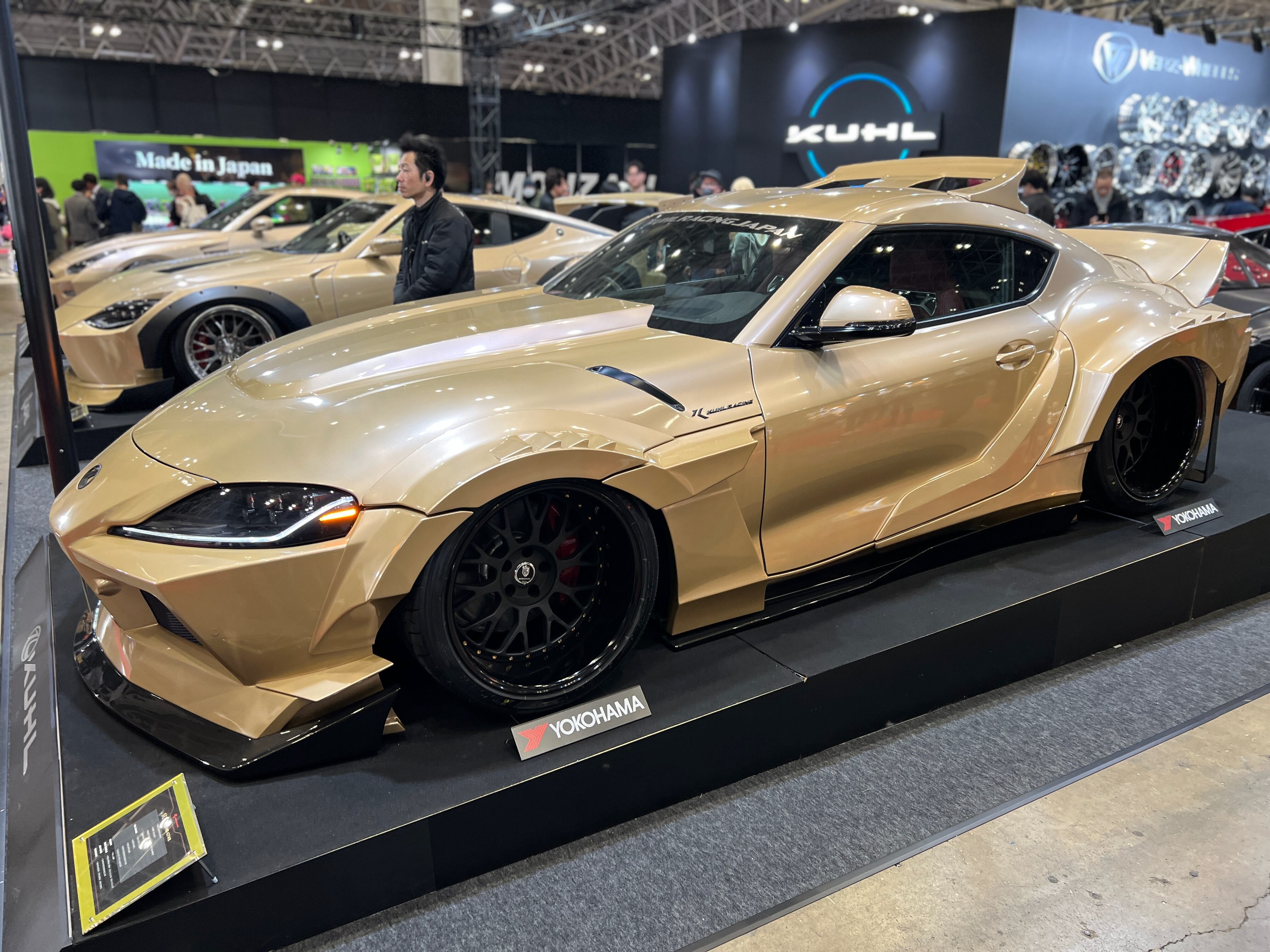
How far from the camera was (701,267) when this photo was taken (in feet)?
9.18

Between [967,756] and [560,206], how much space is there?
7086 mm

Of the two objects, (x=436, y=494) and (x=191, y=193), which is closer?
(x=436, y=494)

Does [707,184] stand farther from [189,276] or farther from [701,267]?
[701,267]

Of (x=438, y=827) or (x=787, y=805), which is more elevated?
(x=438, y=827)

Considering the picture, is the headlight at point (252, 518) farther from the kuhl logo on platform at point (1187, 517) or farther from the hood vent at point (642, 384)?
the kuhl logo on platform at point (1187, 517)

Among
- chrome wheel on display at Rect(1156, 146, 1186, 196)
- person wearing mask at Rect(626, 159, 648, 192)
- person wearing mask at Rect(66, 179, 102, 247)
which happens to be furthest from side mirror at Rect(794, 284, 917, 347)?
chrome wheel on display at Rect(1156, 146, 1186, 196)

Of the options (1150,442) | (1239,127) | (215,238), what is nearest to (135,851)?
(1150,442)

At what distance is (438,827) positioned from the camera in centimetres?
184

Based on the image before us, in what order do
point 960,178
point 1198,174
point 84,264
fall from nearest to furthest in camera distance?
1. point 960,178
2. point 84,264
3. point 1198,174

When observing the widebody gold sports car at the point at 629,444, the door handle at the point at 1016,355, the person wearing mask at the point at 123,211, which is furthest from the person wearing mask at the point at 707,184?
the person wearing mask at the point at 123,211

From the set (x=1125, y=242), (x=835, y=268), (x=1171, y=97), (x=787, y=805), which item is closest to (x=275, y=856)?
(x=787, y=805)

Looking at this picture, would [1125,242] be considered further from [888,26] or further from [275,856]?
[888,26]

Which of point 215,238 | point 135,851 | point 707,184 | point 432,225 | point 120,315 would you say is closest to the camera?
point 135,851

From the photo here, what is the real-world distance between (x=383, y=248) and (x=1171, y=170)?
1337 cm
